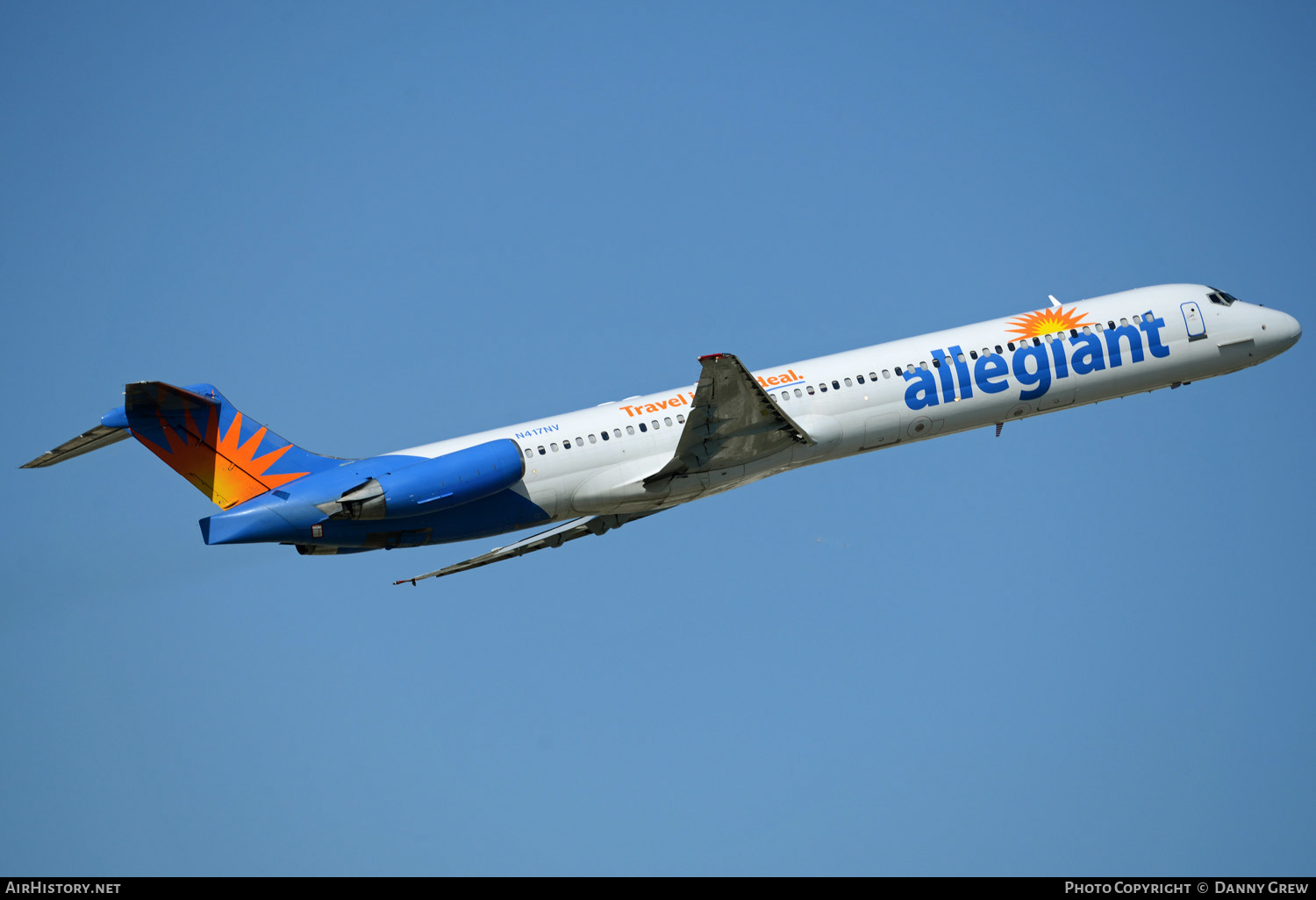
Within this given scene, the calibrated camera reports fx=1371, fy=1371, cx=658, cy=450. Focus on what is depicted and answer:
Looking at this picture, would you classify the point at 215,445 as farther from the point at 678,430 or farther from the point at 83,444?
the point at 678,430

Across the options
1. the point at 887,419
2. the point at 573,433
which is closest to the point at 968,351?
the point at 887,419

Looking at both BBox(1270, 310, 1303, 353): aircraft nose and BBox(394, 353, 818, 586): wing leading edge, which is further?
BBox(1270, 310, 1303, 353): aircraft nose

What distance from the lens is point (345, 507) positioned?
31.6 metres

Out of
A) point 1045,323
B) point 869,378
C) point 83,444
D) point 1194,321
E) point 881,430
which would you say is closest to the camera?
point 83,444

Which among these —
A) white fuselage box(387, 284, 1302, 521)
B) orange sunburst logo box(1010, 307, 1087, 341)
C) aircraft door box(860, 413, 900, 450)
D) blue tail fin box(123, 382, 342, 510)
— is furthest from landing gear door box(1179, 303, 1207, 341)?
blue tail fin box(123, 382, 342, 510)

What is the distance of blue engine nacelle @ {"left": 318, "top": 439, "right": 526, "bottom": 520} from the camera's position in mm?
31547

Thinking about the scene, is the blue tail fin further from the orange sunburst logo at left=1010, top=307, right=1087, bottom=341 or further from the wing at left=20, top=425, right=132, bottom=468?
the orange sunburst logo at left=1010, top=307, right=1087, bottom=341

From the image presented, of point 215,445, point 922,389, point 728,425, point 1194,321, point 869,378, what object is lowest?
point 728,425

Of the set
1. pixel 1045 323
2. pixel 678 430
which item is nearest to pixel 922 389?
pixel 1045 323

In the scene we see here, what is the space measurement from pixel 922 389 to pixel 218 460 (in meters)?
17.8

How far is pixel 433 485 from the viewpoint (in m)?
31.8

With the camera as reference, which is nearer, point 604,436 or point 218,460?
point 218,460

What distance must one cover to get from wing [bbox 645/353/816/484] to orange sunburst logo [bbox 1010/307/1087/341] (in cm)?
715
